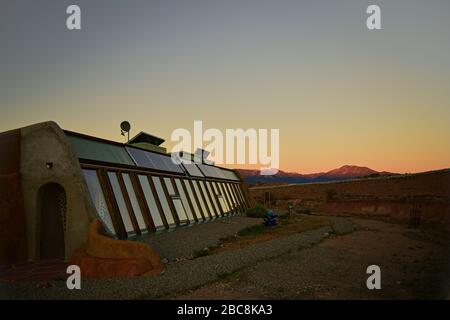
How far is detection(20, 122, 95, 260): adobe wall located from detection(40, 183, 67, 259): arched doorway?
0.25 metres

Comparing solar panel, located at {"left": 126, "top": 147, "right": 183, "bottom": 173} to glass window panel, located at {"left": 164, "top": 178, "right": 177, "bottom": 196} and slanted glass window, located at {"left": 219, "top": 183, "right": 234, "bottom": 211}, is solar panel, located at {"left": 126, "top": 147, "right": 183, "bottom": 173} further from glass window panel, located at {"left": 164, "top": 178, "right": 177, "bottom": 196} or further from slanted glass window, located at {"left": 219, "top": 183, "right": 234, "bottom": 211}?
slanted glass window, located at {"left": 219, "top": 183, "right": 234, "bottom": 211}

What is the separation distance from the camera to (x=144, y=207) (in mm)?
16969

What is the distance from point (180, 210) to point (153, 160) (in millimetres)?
4345

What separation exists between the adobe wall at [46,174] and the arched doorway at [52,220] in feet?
0.81

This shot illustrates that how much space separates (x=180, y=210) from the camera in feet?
71.1

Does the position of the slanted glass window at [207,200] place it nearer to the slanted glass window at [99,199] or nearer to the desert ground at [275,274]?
the desert ground at [275,274]

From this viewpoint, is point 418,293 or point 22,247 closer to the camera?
point 418,293

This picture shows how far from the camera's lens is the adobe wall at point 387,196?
88.1 ft

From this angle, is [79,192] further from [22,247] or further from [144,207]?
[144,207]

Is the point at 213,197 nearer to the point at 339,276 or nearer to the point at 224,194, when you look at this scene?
the point at 224,194

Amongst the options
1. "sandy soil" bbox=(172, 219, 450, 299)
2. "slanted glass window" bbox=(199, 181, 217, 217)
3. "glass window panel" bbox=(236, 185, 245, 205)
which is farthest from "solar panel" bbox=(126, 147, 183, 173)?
"glass window panel" bbox=(236, 185, 245, 205)

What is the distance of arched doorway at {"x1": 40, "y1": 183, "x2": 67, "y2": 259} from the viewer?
1265cm
